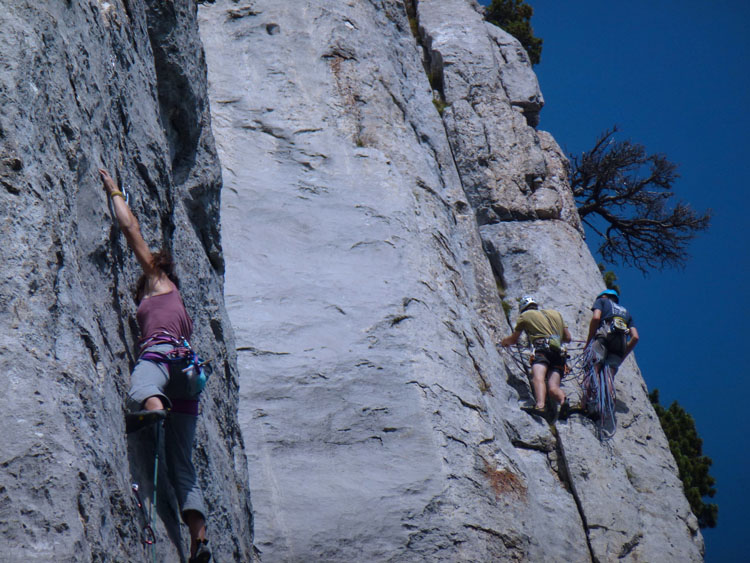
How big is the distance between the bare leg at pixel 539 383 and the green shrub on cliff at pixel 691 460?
235 inches

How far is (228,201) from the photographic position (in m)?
10.2

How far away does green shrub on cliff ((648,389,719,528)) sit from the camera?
15.7 meters

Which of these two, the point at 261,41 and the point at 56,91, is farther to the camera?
the point at 261,41

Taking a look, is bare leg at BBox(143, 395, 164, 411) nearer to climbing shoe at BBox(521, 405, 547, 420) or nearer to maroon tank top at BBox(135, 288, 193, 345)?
maroon tank top at BBox(135, 288, 193, 345)

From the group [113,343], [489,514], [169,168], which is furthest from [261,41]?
[113,343]

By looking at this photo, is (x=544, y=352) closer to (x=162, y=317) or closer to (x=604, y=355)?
(x=604, y=355)

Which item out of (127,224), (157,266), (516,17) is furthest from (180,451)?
(516,17)

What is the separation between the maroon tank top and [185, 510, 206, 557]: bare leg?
1061 millimetres

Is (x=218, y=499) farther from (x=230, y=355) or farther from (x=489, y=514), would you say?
(x=489, y=514)

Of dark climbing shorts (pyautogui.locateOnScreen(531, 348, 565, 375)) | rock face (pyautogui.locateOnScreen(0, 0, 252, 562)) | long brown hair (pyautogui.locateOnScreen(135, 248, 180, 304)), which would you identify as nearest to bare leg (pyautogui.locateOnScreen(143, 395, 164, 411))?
rock face (pyautogui.locateOnScreen(0, 0, 252, 562))

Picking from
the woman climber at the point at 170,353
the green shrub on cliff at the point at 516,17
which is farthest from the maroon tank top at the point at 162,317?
the green shrub on cliff at the point at 516,17

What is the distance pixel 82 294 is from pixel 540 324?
7.50 meters

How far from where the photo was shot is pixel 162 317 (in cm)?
512

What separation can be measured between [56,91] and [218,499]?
3.03m
